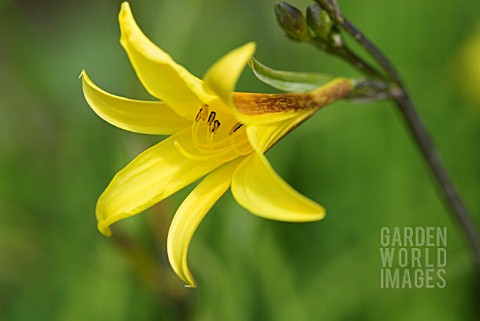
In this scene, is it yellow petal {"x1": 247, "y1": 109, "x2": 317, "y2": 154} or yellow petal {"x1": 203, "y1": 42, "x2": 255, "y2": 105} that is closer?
yellow petal {"x1": 203, "y1": 42, "x2": 255, "y2": 105}

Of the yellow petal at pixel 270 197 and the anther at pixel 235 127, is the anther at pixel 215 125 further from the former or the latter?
the yellow petal at pixel 270 197

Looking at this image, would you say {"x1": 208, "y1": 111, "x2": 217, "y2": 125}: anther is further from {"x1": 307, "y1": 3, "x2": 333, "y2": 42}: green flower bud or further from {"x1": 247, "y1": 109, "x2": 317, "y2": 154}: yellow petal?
{"x1": 307, "y1": 3, "x2": 333, "y2": 42}: green flower bud

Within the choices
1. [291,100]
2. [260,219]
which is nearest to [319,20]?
[291,100]

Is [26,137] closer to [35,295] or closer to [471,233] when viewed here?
[35,295]

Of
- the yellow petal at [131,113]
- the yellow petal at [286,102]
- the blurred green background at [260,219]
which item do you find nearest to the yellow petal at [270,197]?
the yellow petal at [286,102]

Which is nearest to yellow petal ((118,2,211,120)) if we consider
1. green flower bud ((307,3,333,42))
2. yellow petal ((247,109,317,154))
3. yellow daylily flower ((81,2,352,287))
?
yellow daylily flower ((81,2,352,287))

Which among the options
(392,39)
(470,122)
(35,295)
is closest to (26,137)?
(35,295)
